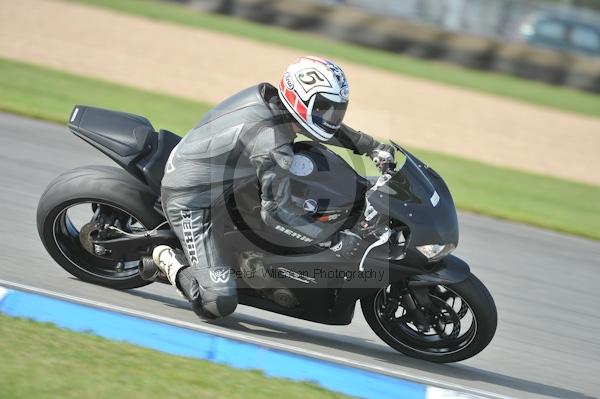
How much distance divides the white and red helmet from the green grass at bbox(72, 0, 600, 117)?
15481mm

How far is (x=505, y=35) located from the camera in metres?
23.9

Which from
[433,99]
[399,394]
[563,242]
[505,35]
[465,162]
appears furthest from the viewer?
[505,35]

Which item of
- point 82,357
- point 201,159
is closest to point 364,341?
point 201,159

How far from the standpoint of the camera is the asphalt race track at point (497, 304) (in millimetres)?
5328

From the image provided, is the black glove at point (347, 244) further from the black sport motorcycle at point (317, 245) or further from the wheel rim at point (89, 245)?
the wheel rim at point (89, 245)

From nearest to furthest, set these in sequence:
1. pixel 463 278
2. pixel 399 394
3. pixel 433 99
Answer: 1. pixel 399 394
2. pixel 463 278
3. pixel 433 99

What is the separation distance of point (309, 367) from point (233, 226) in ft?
3.34

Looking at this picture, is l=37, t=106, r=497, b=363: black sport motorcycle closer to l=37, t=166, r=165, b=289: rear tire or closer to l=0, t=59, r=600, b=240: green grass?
l=37, t=166, r=165, b=289: rear tire

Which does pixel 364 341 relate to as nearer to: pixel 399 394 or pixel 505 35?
pixel 399 394

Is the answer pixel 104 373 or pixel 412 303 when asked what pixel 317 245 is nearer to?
pixel 412 303

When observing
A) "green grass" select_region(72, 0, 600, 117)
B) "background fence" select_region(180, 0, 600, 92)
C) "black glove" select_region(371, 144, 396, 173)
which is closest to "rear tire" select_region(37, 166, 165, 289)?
"black glove" select_region(371, 144, 396, 173)

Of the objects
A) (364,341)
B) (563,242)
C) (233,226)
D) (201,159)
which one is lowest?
(364,341)

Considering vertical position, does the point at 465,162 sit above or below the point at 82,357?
above

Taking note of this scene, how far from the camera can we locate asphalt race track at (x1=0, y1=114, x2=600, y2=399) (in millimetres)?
5328
